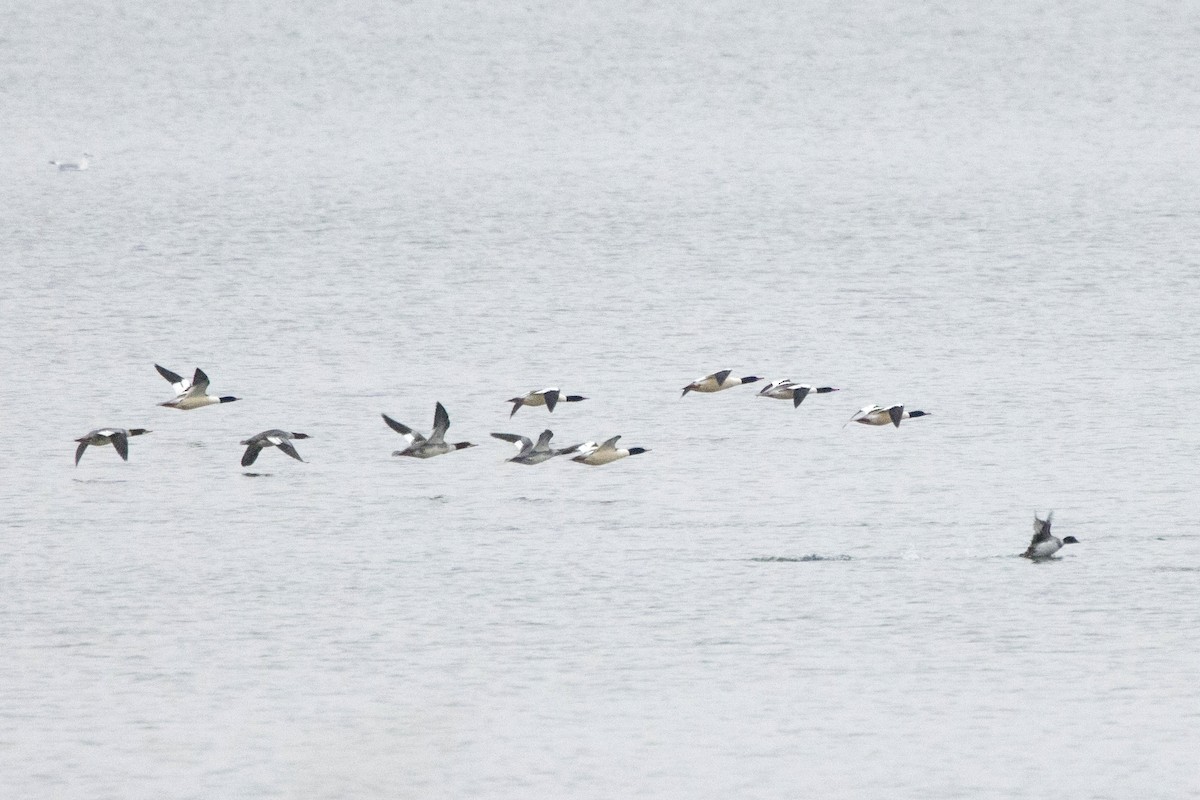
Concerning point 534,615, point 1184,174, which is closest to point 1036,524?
point 534,615

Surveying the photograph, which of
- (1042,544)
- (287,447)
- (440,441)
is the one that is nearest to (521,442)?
(440,441)

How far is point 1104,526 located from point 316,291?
85.9ft

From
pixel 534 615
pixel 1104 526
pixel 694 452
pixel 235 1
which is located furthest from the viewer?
pixel 235 1

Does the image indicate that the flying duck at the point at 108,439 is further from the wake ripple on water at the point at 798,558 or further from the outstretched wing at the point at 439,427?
the wake ripple on water at the point at 798,558

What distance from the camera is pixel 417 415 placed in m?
31.5

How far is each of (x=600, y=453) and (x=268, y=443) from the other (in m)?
4.42

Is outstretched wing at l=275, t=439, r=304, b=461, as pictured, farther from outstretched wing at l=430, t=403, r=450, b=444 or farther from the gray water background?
outstretched wing at l=430, t=403, r=450, b=444

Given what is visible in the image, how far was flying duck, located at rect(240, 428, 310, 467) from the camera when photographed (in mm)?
26781

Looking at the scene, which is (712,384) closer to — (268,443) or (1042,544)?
(268,443)

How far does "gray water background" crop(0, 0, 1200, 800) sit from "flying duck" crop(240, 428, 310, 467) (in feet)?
2.10

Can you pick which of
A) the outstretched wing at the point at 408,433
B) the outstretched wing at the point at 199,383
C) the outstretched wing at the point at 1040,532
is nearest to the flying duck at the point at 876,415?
the outstretched wing at the point at 1040,532

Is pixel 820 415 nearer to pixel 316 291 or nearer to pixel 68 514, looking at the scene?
pixel 68 514

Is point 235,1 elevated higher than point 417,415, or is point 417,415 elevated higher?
point 235,1

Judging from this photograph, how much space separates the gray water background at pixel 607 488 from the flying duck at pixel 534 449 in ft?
1.67
